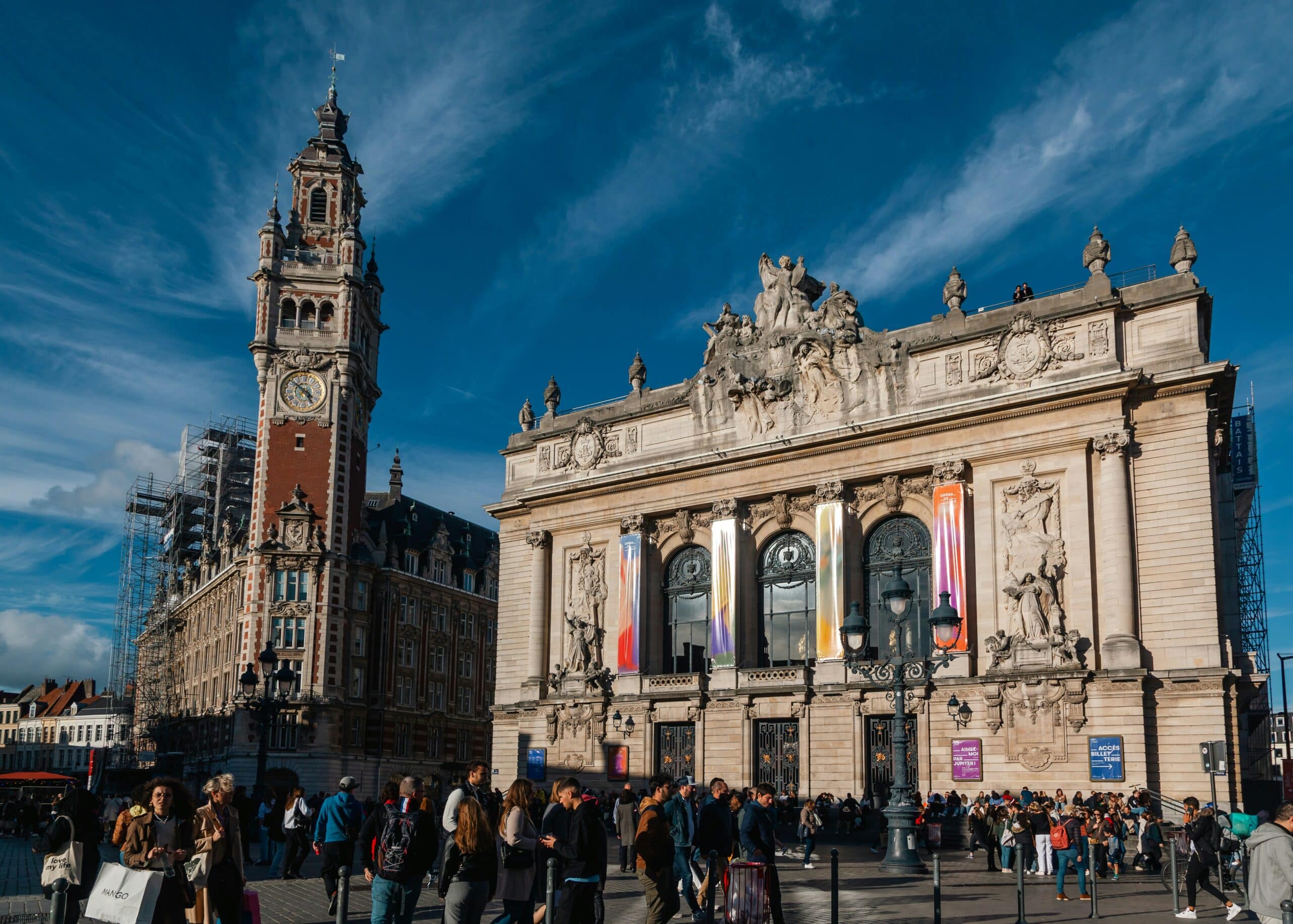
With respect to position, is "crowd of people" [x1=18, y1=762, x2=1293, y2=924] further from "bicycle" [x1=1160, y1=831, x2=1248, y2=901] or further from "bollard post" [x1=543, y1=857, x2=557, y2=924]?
"bicycle" [x1=1160, y1=831, x2=1248, y2=901]

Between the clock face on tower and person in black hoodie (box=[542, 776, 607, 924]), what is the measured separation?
57527 millimetres

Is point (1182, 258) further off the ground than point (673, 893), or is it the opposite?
point (1182, 258)

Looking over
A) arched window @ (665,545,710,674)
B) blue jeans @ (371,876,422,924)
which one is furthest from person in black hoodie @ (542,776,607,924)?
arched window @ (665,545,710,674)

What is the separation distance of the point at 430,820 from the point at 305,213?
6638 cm

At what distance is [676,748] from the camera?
147 ft

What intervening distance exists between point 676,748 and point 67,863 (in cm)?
3434

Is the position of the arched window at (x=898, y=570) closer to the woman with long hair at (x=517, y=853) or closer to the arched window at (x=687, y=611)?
the arched window at (x=687, y=611)

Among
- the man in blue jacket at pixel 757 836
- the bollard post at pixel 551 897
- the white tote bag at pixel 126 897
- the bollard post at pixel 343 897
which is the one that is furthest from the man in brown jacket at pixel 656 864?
the white tote bag at pixel 126 897

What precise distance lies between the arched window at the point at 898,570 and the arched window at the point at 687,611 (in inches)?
267

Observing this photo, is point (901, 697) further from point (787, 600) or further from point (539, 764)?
point (539, 764)

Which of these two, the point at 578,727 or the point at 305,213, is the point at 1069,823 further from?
the point at 305,213

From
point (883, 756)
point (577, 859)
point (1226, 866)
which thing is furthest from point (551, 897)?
point (883, 756)

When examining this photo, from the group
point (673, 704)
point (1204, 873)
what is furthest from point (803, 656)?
point (1204, 873)

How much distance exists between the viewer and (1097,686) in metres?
35.3
